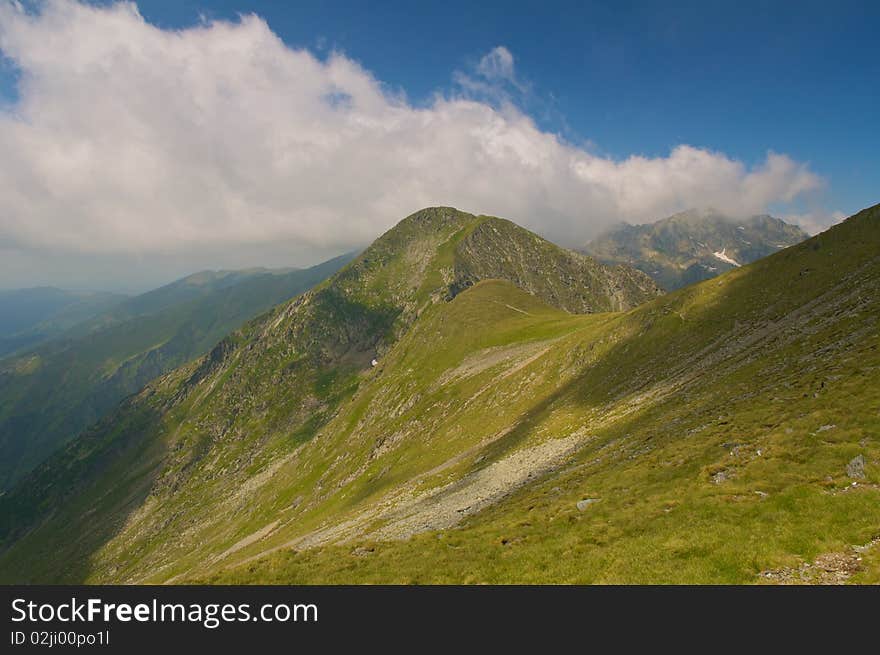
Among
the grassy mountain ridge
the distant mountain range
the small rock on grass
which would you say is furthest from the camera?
the small rock on grass

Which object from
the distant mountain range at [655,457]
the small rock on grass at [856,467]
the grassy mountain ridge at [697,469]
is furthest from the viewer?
the small rock on grass at [856,467]

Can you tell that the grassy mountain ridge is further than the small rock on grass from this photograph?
No

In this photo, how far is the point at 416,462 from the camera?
270 feet

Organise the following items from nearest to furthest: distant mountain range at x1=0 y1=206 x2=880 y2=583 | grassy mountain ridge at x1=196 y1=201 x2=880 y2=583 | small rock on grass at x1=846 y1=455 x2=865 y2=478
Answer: grassy mountain ridge at x1=196 y1=201 x2=880 y2=583 < distant mountain range at x1=0 y1=206 x2=880 y2=583 < small rock on grass at x1=846 y1=455 x2=865 y2=478

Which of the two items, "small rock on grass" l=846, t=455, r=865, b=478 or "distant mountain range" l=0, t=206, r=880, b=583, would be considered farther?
"small rock on grass" l=846, t=455, r=865, b=478

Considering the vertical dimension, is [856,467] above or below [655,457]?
above

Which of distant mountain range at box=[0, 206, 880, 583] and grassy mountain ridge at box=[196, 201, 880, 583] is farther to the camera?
distant mountain range at box=[0, 206, 880, 583]

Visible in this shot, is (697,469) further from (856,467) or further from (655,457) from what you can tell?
(856,467)

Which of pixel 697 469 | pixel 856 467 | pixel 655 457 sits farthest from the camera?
pixel 655 457

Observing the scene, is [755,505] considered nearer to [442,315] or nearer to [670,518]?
[670,518]

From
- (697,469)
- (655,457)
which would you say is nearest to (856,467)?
(697,469)

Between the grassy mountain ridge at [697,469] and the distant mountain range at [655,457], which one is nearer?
the grassy mountain ridge at [697,469]
